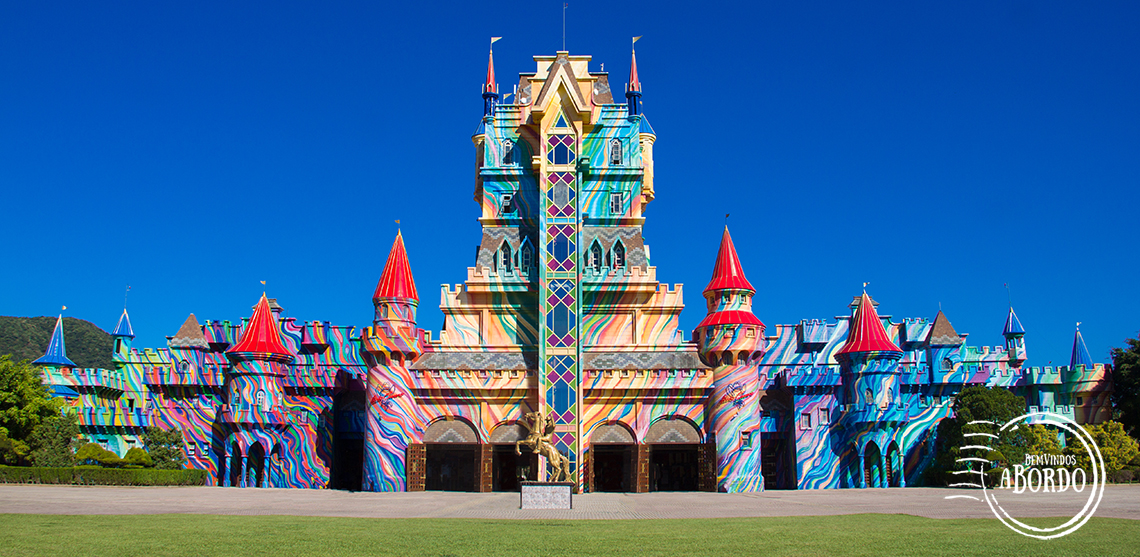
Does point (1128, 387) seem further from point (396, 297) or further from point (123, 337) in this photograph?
point (123, 337)

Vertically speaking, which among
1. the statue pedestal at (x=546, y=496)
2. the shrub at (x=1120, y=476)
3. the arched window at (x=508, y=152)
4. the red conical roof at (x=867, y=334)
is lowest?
the shrub at (x=1120, y=476)

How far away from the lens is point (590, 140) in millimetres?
49594

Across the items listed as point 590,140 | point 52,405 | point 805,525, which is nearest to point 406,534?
point 805,525

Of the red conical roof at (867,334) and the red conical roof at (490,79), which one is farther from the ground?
the red conical roof at (490,79)

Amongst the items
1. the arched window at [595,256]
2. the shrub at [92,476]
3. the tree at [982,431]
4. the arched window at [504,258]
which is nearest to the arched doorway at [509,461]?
the arched window at [504,258]

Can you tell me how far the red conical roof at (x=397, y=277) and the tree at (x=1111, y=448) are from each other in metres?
34.9

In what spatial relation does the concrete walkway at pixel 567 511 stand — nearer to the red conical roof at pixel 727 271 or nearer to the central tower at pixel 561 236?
the central tower at pixel 561 236

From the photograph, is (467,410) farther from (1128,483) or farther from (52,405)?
(1128,483)

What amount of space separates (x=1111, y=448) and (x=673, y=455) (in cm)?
2231

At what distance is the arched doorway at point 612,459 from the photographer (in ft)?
141

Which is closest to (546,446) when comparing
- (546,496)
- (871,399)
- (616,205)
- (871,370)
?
(546,496)

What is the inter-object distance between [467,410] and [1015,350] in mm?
36066

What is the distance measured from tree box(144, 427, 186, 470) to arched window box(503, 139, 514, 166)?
940 inches

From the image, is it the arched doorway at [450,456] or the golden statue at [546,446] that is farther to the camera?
the arched doorway at [450,456]
